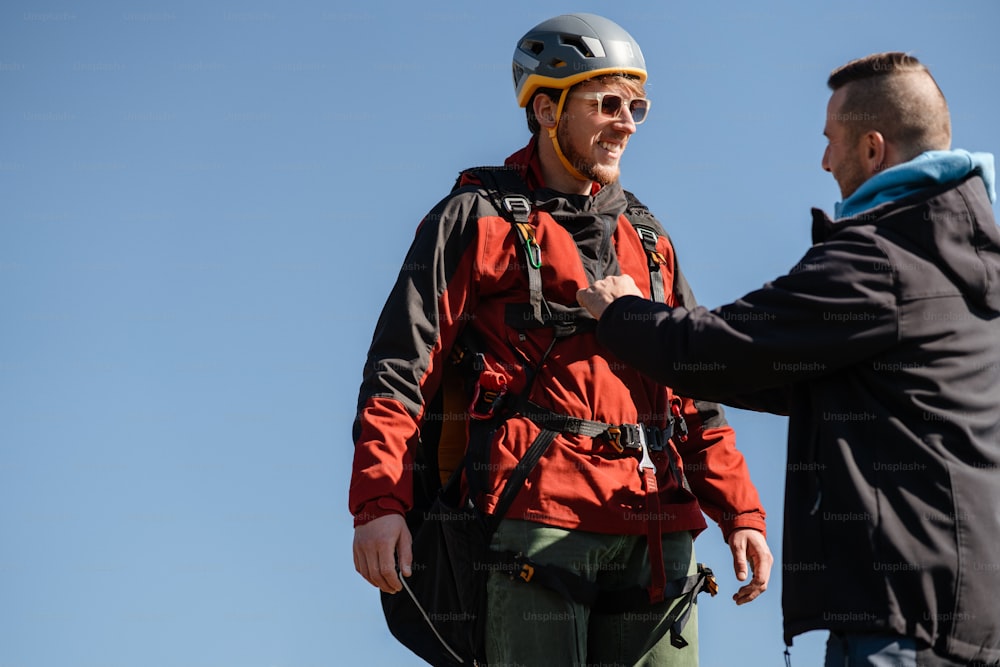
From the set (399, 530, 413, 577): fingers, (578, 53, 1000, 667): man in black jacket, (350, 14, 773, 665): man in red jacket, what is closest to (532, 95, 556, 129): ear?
(350, 14, 773, 665): man in red jacket

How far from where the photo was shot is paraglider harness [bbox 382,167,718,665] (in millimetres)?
5281

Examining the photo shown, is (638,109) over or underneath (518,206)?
over

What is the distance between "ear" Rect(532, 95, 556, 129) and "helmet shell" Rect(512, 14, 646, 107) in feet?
0.22

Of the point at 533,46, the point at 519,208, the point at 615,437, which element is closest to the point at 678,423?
the point at 615,437

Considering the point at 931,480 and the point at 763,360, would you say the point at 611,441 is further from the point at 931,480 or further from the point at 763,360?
the point at 931,480

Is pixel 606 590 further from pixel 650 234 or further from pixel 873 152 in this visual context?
pixel 873 152

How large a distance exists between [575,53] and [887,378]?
7.78 ft

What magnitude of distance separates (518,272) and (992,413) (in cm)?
205

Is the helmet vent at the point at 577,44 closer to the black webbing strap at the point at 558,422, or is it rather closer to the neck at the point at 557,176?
the neck at the point at 557,176

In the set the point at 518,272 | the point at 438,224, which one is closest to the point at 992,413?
the point at 518,272

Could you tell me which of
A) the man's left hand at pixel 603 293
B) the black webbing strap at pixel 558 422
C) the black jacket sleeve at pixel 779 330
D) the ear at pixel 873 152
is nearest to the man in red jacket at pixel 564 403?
the black webbing strap at pixel 558 422

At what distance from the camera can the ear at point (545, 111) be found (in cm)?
614

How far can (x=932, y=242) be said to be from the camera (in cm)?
453

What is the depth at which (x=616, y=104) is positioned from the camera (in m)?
6.06
